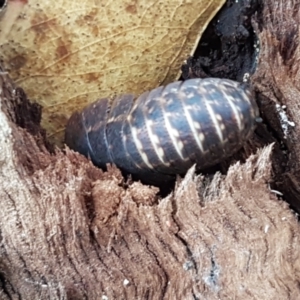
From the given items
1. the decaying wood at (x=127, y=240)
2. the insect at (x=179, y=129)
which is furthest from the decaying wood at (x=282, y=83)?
the decaying wood at (x=127, y=240)

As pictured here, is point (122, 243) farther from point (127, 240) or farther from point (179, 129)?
point (179, 129)

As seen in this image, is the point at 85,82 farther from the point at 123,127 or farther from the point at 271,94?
the point at 271,94

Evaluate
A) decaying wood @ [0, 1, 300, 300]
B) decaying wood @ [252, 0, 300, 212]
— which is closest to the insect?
decaying wood @ [252, 0, 300, 212]

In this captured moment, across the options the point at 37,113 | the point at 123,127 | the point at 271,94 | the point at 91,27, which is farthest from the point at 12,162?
the point at 271,94

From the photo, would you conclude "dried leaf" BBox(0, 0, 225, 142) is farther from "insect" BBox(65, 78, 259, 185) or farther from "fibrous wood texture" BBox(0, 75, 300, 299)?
"fibrous wood texture" BBox(0, 75, 300, 299)

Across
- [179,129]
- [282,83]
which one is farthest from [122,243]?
[282,83]

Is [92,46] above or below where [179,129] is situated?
above
